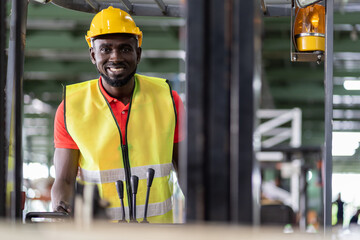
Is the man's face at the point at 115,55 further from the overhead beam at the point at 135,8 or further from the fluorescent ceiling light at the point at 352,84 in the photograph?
the fluorescent ceiling light at the point at 352,84

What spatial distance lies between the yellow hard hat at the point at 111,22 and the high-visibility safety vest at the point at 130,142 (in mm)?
397

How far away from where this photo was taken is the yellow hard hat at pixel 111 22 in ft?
11.5

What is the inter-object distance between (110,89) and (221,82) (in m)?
2.27

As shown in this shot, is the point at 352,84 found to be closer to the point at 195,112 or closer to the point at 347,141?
the point at 347,141

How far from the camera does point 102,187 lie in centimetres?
343

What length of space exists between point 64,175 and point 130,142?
1.44 feet

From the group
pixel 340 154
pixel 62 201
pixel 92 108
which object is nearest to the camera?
pixel 62 201

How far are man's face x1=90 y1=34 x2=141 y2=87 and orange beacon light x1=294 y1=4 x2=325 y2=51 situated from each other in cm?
100

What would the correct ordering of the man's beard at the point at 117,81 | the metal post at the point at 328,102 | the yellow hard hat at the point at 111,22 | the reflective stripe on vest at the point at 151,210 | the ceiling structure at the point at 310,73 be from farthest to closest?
1. the ceiling structure at the point at 310,73
2. the man's beard at the point at 117,81
3. the yellow hard hat at the point at 111,22
4. the reflective stripe on vest at the point at 151,210
5. the metal post at the point at 328,102

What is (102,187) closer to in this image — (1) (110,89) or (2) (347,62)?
(1) (110,89)

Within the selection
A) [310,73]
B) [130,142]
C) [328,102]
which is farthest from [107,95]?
[310,73]

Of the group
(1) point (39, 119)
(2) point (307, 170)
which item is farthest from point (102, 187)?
(1) point (39, 119)

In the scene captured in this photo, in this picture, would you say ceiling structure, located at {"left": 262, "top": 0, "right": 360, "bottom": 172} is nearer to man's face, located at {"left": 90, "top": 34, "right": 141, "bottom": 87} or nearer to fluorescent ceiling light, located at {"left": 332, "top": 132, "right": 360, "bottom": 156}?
fluorescent ceiling light, located at {"left": 332, "top": 132, "right": 360, "bottom": 156}

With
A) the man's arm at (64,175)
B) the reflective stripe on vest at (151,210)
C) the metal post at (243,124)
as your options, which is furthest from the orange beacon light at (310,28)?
the metal post at (243,124)
